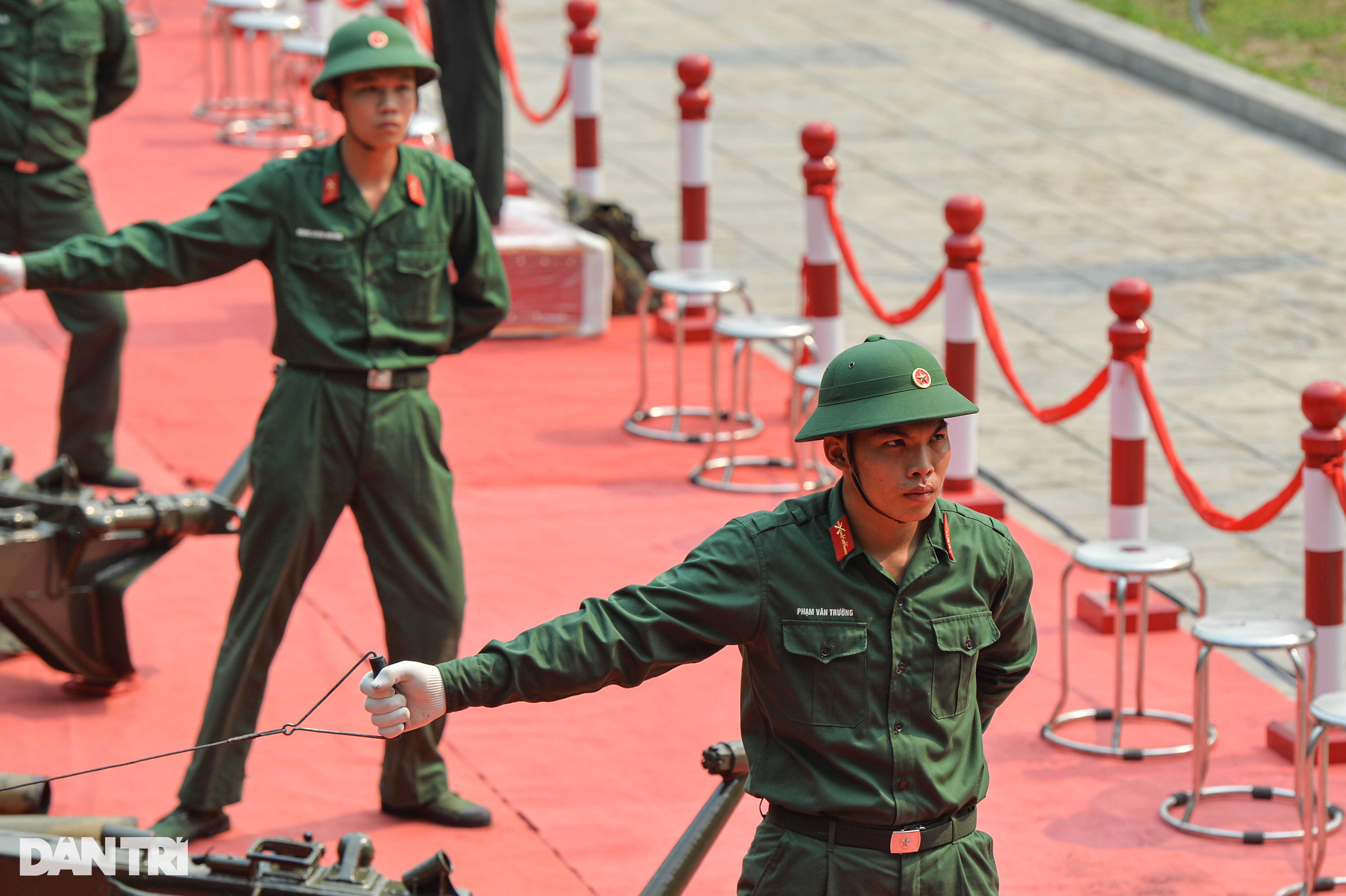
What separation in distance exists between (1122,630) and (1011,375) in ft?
5.67

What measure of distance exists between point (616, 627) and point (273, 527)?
6.43ft

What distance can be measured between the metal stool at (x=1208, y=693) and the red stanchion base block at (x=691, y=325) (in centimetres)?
507

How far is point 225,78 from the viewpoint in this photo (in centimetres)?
1467

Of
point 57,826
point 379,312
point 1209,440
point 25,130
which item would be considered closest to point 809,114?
point 1209,440

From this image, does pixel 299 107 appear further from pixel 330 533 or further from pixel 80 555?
pixel 330 533

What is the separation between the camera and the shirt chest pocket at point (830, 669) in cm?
348

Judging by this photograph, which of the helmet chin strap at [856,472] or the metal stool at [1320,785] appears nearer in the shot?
the helmet chin strap at [856,472]

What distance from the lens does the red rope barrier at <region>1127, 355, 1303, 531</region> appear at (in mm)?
5949

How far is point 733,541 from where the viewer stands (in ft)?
11.6

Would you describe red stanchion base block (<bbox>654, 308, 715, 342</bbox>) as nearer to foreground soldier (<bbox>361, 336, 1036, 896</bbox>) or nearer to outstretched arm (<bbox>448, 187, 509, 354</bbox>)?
outstretched arm (<bbox>448, 187, 509, 354</bbox>)

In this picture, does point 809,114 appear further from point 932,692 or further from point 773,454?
point 932,692

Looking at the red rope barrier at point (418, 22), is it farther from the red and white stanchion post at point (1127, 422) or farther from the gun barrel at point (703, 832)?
the gun barrel at point (703, 832)

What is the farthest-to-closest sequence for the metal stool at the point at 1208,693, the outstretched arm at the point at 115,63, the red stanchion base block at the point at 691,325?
the red stanchion base block at the point at 691,325 → the outstretched arm at the point at 115,63 → the metal stool at the point at 1208,693

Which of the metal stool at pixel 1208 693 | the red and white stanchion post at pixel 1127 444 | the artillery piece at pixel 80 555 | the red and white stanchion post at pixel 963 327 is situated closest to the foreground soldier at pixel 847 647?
the metal stool at pixel 1208 693
